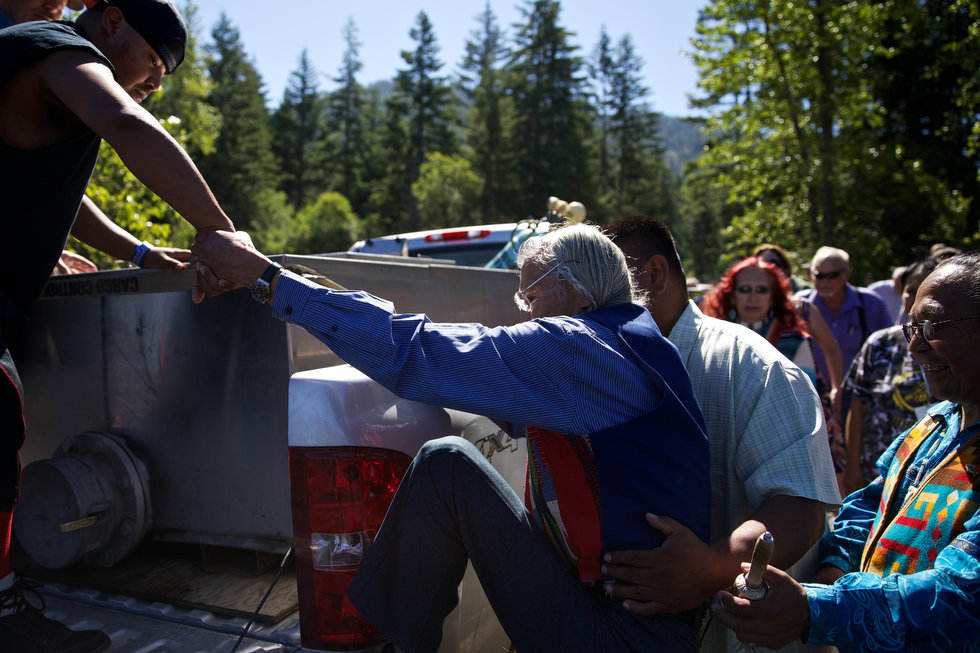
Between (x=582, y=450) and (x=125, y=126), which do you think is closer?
(x=582, y=450)

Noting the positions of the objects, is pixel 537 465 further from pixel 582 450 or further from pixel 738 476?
pixel 738 476

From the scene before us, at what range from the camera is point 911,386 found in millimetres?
4004

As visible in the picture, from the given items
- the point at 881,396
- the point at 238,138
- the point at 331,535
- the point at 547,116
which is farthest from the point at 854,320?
the point at 238,138

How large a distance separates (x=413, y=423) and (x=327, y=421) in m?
0.24

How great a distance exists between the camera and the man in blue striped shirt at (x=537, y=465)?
1.65m

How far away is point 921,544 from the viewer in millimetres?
1739

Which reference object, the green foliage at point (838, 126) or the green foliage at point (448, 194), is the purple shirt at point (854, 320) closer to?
the green foliage at point (838, 126)

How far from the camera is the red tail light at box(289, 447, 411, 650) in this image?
1766mm

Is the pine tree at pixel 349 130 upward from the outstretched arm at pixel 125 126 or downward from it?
upward

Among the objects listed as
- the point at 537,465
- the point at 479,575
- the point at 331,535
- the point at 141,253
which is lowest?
the point at 479,575

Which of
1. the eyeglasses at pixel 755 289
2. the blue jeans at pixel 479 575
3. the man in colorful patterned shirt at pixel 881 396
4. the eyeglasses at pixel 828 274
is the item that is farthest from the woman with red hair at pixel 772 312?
the blue jeans at pixel 479 575

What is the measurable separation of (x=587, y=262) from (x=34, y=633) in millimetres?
1772

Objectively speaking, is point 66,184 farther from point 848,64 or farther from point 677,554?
point 848,64

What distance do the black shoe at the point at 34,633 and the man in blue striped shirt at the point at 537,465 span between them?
799 millimetres
